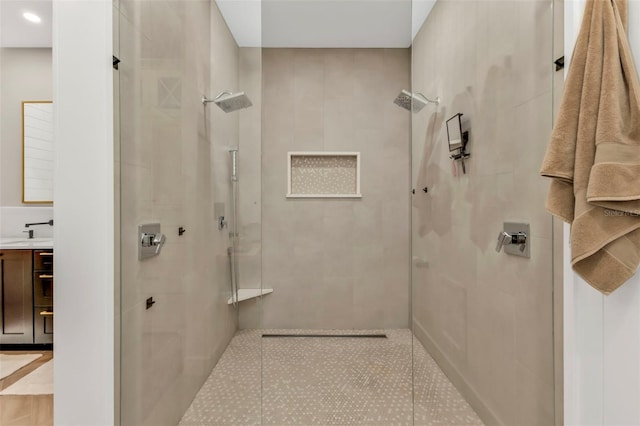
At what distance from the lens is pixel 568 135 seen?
84cm

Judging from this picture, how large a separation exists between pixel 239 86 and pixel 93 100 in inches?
22.7

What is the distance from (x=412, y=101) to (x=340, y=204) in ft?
2.28

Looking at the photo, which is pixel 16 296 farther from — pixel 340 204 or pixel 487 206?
pixel 487 206

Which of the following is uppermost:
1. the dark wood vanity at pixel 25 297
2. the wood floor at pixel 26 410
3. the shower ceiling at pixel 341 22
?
the shower ceiling at pixel 341 22

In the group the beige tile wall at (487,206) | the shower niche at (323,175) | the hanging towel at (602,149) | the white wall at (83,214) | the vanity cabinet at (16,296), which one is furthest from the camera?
the vanity cabinet at (16,296)

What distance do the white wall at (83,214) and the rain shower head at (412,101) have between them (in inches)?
54.0

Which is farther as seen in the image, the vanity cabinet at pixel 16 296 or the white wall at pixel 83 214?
the vanity cabinet at pixel 16 296

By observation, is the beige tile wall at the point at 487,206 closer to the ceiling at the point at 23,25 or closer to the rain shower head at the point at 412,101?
the rain shower head at the point at 412,101

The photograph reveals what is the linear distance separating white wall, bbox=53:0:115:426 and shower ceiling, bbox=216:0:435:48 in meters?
0.80

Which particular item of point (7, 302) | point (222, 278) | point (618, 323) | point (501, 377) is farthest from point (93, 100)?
point (7, 302)

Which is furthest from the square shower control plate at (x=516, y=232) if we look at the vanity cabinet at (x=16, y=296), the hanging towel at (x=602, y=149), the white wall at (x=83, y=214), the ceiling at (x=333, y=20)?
the vanity cabinet at (x=16, y=296)

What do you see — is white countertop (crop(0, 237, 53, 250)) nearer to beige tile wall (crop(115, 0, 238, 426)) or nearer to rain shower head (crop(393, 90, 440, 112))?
beige tile wall (crop(115, 0, 238, 426))

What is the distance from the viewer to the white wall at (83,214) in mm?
960

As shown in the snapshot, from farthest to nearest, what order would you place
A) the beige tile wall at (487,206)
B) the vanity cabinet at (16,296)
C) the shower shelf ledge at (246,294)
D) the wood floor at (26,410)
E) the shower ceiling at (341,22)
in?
the vanity cabinet at (16,296)
the shower ceiling at (341,22)
the shower shelf ledge at (246,294)
the wood floor at (26,410)
the beige tile wall at (487,206)
